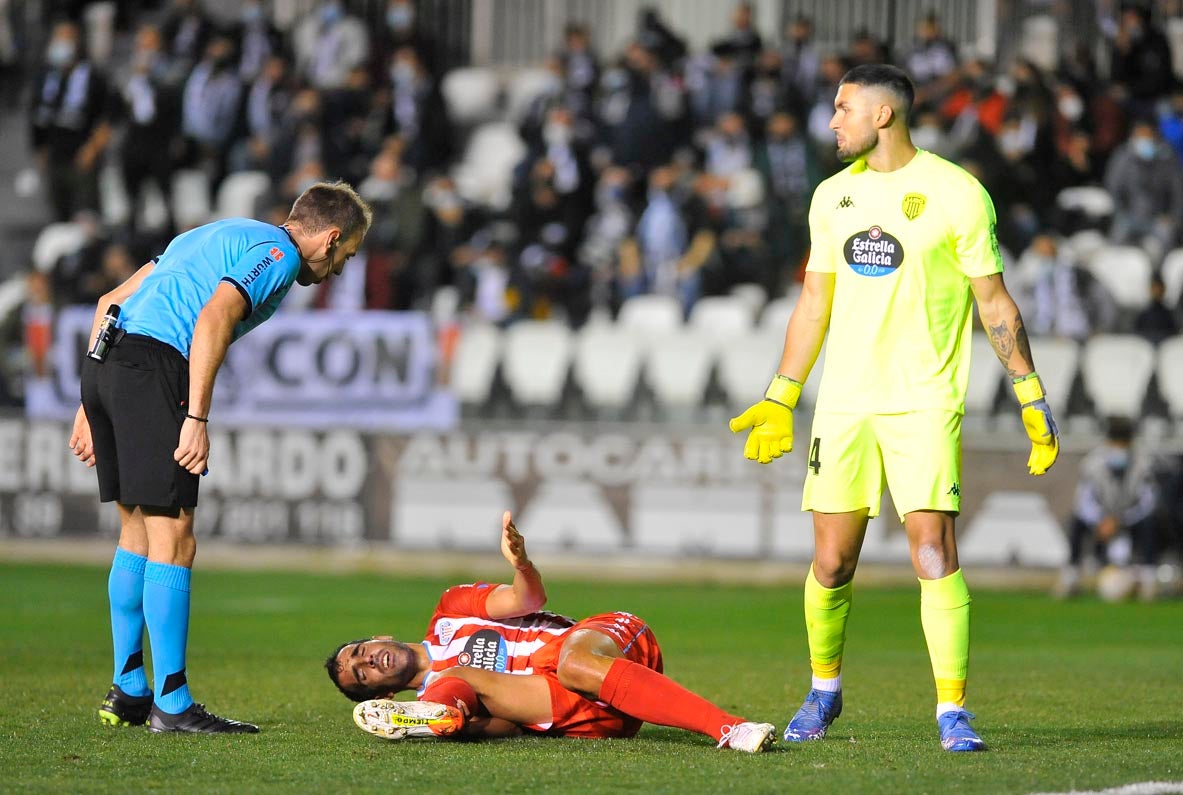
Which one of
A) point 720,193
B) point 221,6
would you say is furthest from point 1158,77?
point 221,6

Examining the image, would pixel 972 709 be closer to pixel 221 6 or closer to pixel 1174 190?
pixel 1174 190

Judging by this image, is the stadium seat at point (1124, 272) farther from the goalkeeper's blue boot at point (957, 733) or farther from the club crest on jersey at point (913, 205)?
the goalkeeper's blue boot at point (957, 733)

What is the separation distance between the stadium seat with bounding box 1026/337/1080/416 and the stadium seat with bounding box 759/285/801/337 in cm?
223

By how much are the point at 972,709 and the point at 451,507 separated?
970cm

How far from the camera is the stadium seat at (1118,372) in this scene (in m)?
15.5

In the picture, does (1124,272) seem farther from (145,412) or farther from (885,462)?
(145,412)

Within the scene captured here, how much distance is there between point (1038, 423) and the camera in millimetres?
6277

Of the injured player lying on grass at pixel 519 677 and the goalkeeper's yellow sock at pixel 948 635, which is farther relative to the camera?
the goalkeeper's yellow sock at pixel 948 635

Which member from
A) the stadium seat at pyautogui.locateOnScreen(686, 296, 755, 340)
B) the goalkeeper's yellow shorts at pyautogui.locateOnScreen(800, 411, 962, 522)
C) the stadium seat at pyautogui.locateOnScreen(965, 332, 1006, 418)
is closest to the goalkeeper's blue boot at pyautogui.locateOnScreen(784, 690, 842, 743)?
the goalkeeper's yellow shorts at pyautogui.locateOnScreen(800, 411, 962, 522)

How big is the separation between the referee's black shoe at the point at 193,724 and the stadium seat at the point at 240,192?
14.7 m

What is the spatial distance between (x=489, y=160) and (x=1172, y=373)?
33.3ft

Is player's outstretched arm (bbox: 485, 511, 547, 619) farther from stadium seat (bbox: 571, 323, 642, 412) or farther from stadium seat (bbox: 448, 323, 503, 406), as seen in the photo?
stadium seat (bbox: 448, 323, 503, 406)

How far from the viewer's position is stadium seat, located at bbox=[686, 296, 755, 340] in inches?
687

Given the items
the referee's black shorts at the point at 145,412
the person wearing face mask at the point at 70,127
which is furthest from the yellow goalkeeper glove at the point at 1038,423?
the person wearing face mask at the point at 70,127
